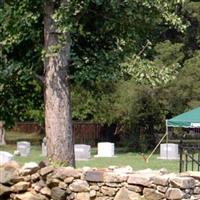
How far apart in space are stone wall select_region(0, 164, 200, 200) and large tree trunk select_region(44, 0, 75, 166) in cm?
166

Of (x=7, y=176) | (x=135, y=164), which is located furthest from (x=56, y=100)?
(x=135, y=164)

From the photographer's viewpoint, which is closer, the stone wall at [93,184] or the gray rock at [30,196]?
the stone wall at [93,184]

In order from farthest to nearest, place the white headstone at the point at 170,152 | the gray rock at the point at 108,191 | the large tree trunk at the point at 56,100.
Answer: the white headstone at the point at 170,152
the large tree trunk at the point at 56,100
the gray rock at the point at 108,191

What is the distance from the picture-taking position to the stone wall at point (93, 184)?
9.97m

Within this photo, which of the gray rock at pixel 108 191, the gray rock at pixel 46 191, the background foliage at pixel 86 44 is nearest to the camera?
the gray rock at pixel 108 191

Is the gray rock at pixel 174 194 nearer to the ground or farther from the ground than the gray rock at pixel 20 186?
farther from the ground

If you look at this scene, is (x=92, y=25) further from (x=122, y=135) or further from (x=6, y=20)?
(x=122, y=135)

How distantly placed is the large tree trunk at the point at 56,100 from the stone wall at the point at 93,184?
5.45 feet

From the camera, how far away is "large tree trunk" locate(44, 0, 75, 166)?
1299 cm

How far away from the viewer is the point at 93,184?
10656 mm

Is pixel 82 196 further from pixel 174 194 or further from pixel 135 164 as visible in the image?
pixel 135 164

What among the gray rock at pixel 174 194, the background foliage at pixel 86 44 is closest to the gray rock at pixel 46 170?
→ the gray rock at pixel 174 194

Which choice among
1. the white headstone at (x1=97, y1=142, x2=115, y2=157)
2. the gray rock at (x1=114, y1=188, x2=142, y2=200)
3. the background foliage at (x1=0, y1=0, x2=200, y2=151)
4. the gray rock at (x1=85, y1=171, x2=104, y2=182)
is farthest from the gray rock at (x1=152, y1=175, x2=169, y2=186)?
the white headstone at (x1=97, y1=142, x2=115, y2=157)

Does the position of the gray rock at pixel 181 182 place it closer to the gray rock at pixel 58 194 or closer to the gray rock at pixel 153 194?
the gray rock at pixel 153 194
